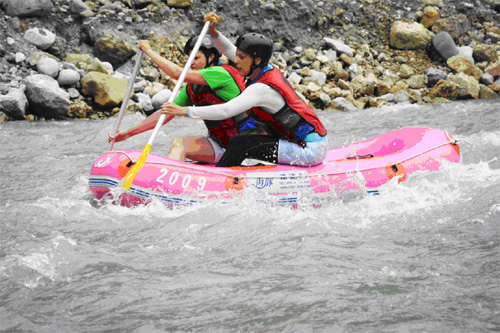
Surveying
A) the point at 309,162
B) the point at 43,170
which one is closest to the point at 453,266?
the point at 309,162

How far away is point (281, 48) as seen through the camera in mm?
12977

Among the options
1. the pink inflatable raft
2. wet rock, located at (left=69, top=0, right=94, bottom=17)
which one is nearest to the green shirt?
the pink inflatable raft

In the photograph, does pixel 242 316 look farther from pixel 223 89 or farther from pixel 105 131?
pixel 105 131

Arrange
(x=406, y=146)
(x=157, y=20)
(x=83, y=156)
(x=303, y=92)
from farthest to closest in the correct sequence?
(x=157, y=20) < (x=303, y=92) < (x=83, y=156) < (x=406, y=146)

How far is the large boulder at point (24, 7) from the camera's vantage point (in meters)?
10.7

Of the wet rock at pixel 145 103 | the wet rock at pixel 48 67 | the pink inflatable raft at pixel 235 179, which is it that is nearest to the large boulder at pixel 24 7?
the wet rock at pixel 48 67

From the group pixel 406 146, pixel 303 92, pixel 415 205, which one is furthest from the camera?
pixel 303 92

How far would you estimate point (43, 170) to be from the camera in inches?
254

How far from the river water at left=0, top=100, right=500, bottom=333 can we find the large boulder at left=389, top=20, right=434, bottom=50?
9135 millimetres

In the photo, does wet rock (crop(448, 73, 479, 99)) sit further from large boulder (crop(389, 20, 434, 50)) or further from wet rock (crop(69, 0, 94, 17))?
wet rock (crop(69, 0, 94, 17))

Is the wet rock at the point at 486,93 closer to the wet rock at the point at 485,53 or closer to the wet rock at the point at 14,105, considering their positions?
the wet rock at the point at 485,53

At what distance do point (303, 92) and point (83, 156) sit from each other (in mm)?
5174

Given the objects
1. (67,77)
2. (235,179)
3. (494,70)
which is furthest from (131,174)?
(494,70)

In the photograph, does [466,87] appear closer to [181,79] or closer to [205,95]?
[205,95]
